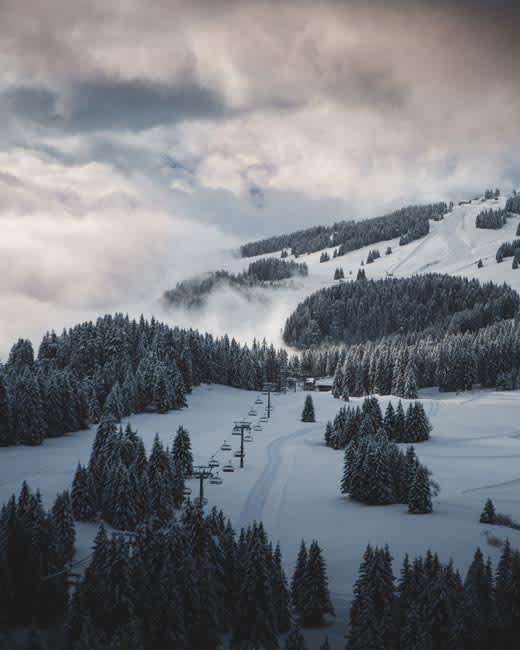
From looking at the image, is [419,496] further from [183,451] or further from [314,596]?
[183,451]

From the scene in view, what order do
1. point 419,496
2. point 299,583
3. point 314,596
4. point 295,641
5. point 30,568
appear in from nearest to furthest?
point 295,641 → point 314,596 → point 30,568 → point 299,583 → point 419,496

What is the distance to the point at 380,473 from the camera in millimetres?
61844

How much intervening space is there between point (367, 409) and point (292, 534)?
5411cm

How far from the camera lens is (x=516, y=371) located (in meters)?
149

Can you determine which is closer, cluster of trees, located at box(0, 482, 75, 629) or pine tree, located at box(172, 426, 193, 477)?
cluster of trees, located at box(0, 482, 75, 629)

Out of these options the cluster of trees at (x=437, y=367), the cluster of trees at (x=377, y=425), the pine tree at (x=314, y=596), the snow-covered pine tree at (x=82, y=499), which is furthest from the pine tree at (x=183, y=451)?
the cluster of trees at (x=437, y=367)

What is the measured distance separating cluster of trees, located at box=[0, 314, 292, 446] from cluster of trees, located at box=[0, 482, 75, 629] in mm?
54132

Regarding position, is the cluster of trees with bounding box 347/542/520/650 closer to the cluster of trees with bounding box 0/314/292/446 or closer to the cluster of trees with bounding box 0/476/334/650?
the cluster of trees with bounding box 0/476/334/650

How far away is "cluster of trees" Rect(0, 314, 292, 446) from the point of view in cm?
9094

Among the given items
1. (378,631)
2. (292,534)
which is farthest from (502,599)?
(292,534)

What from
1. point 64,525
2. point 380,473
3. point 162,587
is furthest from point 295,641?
point 380,473

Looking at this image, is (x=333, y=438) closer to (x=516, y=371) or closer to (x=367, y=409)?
(x=367, y=409)

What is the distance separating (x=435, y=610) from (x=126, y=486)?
103 ft

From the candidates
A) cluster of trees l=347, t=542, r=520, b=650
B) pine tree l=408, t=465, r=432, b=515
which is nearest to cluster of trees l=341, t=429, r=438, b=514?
pine tree l=408, t=465, r=432, b=515
